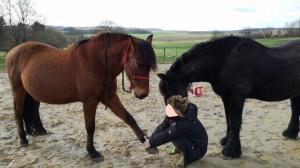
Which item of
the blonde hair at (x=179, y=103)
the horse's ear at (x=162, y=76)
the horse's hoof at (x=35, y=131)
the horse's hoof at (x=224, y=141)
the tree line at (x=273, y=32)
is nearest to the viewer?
the blonde hair at (x=179, y=103)

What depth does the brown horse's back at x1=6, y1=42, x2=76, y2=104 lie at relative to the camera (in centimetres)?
474

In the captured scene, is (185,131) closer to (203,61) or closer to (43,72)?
(203,61)

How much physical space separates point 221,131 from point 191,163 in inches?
60.9

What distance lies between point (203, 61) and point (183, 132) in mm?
1009

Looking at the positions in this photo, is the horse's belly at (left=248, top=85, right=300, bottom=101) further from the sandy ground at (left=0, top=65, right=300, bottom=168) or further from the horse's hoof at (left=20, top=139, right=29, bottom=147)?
the horse's hoof at (left=20, top=139, right=29, bottom=147)

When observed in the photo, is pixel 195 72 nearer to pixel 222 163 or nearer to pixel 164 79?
pixel 164 79

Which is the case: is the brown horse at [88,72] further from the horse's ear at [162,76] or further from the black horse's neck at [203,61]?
the black horse's neck at [203,61]

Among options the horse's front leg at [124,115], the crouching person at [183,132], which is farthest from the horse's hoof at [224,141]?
the horse's front leg at [124,115]

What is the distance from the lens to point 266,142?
16.9ft

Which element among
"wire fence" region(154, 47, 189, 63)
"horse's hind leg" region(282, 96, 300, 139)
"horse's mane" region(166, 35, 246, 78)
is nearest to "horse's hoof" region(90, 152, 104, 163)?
"horse's mane" region(166, 35, 246, 78)

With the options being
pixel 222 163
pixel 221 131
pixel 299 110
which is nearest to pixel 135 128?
pixel 222 163

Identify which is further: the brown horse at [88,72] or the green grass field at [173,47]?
the green grass field at [173,47]

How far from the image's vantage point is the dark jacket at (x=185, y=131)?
4055 millimetres

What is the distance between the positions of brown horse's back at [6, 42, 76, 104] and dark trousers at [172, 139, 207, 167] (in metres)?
1.62
